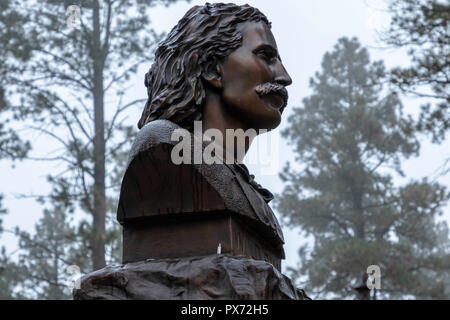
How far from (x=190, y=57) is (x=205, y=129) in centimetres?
38

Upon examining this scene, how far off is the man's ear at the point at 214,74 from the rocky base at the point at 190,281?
0.97 metres

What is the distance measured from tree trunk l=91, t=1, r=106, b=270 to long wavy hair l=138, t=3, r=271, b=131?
7.67 metres

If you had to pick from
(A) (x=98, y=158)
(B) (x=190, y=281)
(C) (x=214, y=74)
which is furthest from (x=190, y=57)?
(A) (x=98, y=158)

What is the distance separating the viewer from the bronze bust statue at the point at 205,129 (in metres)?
3.33

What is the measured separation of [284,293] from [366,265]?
1386 cm

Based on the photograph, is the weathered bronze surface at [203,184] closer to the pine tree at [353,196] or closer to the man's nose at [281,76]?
the man's nose at [281,76]

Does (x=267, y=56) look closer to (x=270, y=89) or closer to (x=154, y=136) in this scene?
(x=270, y=89)

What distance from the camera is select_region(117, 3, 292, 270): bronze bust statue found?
131 inches

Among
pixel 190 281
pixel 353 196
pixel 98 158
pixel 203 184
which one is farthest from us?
pixel 353 196

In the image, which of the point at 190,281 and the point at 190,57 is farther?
the point at 190,57

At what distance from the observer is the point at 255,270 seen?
10.4ft

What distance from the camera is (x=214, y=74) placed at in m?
3.77

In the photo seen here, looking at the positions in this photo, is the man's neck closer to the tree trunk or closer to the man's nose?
the man's nose

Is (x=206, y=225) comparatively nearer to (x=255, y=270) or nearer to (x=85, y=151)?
(x=255, y=270)
